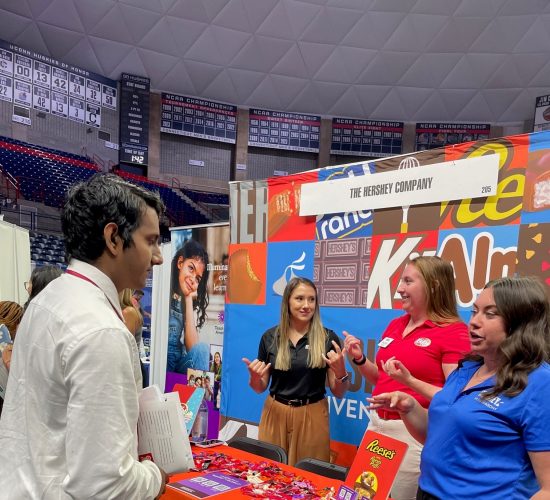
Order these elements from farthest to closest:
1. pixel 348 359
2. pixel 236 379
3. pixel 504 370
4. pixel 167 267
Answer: pixel 167 267 < pixel 236 379 < pixel 348 359 < pixel 504 370

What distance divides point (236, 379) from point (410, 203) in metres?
1.95

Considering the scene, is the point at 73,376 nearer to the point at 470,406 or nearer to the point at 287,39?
the point at 470,406

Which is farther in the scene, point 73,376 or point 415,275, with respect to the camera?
point 415,275

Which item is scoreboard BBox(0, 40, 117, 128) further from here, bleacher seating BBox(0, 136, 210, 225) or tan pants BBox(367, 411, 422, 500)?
tan pants BBox(367, 411, 422, 500)

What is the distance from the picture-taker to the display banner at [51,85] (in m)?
10.2

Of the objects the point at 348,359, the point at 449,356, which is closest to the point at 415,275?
the point at 449,356

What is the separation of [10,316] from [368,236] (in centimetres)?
219

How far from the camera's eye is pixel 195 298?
14.5 feet

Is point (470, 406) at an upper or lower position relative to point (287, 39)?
lower

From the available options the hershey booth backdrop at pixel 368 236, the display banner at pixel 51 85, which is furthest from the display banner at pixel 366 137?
the hershey booth backdrop at pixel 368 236

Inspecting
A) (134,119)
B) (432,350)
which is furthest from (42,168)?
(432,350)

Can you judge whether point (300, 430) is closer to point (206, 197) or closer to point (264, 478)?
point (264, 478)

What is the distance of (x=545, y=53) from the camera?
12.1m

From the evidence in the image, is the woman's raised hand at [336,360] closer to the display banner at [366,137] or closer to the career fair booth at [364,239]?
the career fair booth at [364,239]
